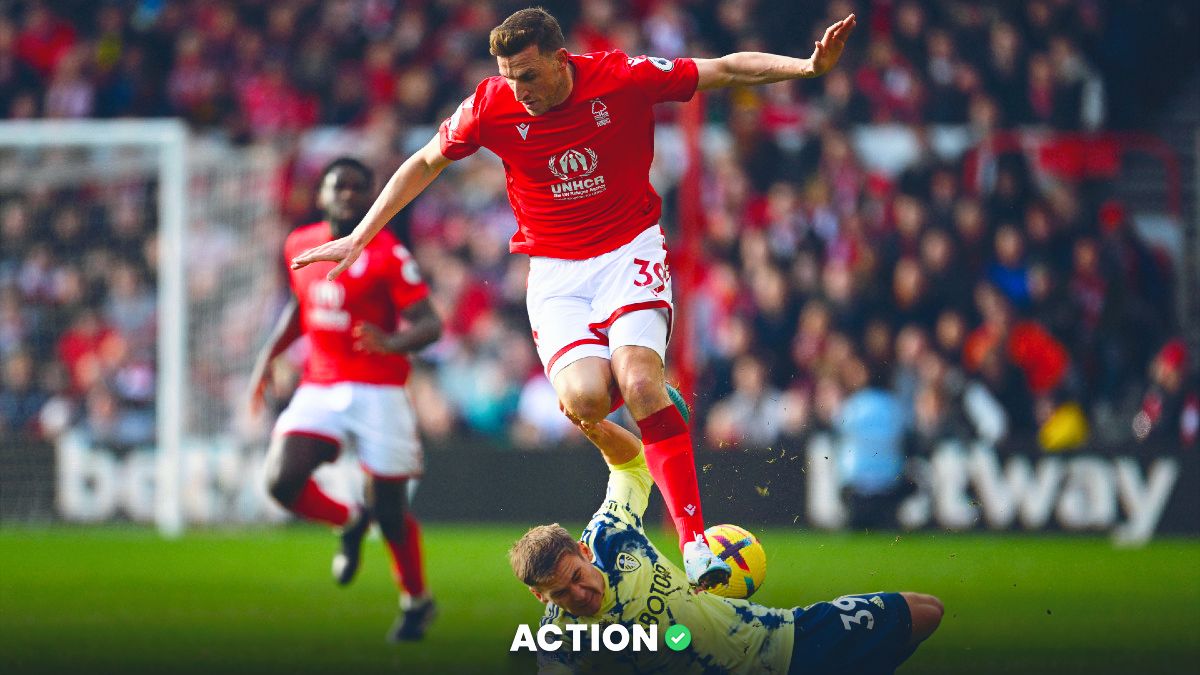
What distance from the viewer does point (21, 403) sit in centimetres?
1712

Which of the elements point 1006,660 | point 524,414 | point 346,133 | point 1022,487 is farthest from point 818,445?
point 1006,660

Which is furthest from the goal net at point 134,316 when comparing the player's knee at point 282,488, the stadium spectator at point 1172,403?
the stadium spectator at point 1172,403

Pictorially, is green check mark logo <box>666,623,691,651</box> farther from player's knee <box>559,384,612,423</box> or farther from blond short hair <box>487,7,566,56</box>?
blond short hair <box>487,7,566,56</box>

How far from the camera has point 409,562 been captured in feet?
30.3

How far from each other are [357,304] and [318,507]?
46.2 inches

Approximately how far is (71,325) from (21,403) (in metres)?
0.93

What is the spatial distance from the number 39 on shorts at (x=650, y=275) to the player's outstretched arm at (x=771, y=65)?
2.61 ft

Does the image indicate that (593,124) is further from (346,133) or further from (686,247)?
(346,133)

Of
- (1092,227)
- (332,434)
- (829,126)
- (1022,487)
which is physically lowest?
(1022,487)

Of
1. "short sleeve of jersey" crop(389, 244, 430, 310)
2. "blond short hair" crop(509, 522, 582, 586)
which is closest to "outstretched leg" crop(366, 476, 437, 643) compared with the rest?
"short sleeve of jersey" crop(389, 244, 430, 310)

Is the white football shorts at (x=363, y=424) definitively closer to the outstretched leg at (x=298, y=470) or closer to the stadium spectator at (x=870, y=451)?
the outstretched leg at (x=298, y=470)

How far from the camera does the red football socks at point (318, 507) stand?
948 cm

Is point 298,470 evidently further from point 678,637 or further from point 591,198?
point 678,637

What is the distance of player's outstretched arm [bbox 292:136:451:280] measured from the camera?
709 centimetres
